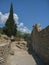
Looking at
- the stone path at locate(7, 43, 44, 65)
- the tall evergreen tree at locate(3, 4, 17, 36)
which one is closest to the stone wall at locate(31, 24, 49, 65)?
the stone path at locate(7, 43, 44, 65)

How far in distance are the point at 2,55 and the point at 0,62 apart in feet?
1.54

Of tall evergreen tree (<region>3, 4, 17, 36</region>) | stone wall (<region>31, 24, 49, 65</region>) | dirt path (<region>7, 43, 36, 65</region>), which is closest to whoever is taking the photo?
stone wall (<region>31, 24, 49, 65</region>)

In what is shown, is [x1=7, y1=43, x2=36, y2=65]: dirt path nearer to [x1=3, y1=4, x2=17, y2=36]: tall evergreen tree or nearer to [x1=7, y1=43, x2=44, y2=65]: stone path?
[x1=7, y1=43, x2=44, y2=65]: stone path

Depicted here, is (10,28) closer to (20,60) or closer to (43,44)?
(20,60)

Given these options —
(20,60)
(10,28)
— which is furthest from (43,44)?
(10,28)

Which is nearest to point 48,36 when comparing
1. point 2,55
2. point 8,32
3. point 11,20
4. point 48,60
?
point 48,60

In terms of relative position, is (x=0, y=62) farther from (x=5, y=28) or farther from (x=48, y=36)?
(x=5, y=28)

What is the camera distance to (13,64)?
1113 centimetres

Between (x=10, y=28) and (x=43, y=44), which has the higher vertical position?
(x=10, y=28)

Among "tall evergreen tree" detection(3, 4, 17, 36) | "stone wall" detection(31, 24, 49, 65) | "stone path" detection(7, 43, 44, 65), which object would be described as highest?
"tall evergreen tree" detection(3, 4, 17, 36)

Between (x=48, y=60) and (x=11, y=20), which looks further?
(x=11, y=20)

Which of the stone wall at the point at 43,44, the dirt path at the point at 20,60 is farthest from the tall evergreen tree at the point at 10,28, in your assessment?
the dirt path at the point at 20,60

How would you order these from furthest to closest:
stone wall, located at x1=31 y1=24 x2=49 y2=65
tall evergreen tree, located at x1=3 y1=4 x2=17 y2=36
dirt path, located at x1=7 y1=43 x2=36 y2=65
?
tall evergreen tree, located at x1=3 y1=4 x2=17 y2=36 → dirt path, located at x1=7 y1=43 x2=36 y2=65 → stone wall, located at x1=31 y1=24 x2=49 y2=65

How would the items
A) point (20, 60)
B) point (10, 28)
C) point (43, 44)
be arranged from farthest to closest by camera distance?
point (10, 28), point (20, 60), point (43, 44)
